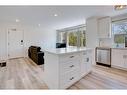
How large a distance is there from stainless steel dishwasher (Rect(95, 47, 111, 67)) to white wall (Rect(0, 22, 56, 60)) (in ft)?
15.4

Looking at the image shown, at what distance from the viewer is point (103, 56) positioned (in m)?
5.23

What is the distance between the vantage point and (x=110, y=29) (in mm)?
5141

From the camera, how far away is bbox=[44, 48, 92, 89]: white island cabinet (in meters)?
2.66

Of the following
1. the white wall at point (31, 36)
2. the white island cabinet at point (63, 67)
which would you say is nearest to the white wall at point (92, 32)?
the white island cabinet at point (63, 67)

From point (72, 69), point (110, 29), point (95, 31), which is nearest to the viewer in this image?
point (72, 69)

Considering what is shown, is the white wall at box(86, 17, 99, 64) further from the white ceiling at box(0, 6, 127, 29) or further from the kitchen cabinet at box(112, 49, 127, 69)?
the kitchen cabinet at box(112, 49, 127, 69)

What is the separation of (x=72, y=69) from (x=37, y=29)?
6.36 metres

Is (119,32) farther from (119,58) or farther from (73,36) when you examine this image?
(73,36)

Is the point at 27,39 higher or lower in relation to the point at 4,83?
higher

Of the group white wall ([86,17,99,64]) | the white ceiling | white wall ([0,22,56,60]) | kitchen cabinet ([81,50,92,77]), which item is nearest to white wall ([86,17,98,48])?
white wall ([86,17,99,64])

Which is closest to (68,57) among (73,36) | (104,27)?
(104,27)

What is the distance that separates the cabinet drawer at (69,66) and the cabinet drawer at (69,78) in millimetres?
107
